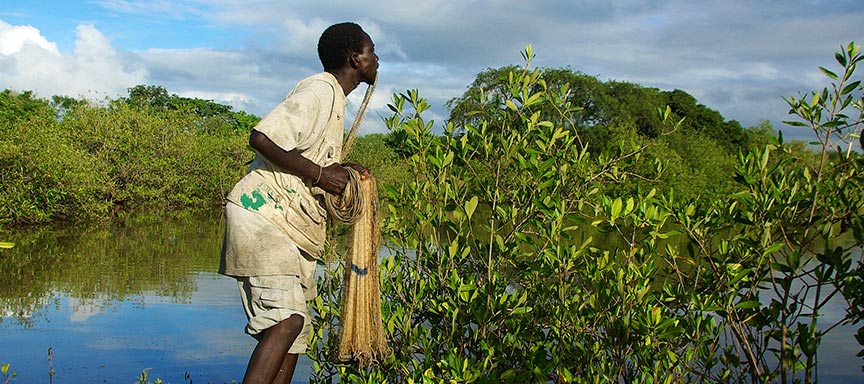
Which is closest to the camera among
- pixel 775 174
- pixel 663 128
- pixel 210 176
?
pixel 775 174

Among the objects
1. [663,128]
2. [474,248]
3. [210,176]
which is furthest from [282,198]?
[210,176]

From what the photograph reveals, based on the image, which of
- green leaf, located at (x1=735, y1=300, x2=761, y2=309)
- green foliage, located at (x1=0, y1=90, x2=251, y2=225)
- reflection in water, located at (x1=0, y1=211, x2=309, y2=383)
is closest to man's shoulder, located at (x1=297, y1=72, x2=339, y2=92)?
green leaf, located at (x1=735, y1=300, x2=761, y2=309)

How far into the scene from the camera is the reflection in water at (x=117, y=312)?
6.27m

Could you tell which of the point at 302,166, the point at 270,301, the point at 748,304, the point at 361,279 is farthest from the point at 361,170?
the point at 748,304

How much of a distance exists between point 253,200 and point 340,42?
778 mm

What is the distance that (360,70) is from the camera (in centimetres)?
344

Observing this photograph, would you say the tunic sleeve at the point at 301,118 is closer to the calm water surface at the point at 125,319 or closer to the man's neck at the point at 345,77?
the man's neck at the point at 345,77

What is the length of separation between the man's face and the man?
0.53ft

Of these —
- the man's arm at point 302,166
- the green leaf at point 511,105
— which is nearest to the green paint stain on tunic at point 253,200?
the man's arm at point 302,166

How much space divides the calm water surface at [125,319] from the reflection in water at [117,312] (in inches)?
0.4

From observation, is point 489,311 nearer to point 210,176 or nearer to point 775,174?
point 775,174

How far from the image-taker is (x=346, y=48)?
3389 millimetres

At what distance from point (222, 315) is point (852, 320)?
21.7ft

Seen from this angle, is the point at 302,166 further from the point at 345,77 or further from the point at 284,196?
the point at 345,77
